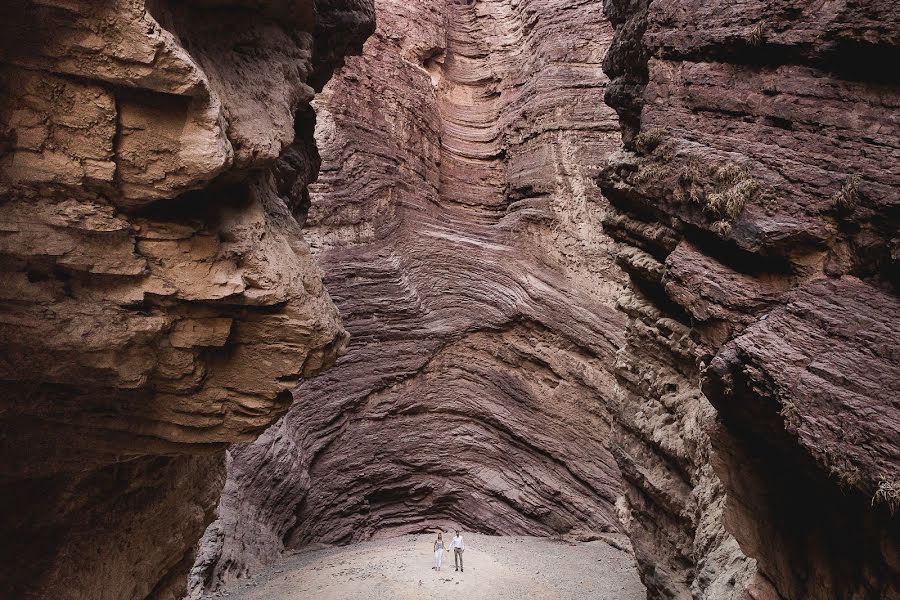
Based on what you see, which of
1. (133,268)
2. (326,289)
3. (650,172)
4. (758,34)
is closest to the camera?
(133,268)

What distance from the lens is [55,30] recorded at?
14.2 ft

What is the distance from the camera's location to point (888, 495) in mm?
3889

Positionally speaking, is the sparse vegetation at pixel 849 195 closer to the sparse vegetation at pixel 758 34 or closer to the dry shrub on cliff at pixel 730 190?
the dry shrub on cliff at pixel 730 190

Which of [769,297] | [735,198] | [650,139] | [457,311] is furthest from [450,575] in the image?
[735,198]

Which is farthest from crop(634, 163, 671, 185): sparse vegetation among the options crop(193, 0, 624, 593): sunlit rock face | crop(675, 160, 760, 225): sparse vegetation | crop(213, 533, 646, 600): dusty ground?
crop(193, 0, 624, 593): sunlit rock face

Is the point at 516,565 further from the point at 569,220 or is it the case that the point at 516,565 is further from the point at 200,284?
the point at 200,284

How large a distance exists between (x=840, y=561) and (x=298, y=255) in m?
5.67

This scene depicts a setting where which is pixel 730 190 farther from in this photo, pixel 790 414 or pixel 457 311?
pixel 457 311

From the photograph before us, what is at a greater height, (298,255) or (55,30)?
(55,30)

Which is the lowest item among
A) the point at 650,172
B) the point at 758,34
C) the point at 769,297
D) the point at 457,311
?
the point at 457,311

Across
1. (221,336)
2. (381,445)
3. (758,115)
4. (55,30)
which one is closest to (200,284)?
(221,336)

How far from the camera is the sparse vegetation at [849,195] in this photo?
5305 millimetres

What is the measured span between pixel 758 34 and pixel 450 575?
10384mm

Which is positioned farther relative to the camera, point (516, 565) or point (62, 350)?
point (516, 565)
